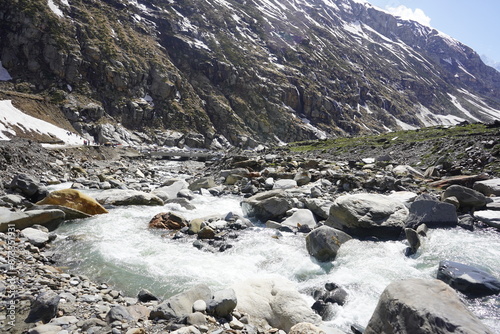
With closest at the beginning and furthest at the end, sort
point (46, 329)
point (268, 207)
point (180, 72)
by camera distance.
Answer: point (46, 329)
point (268, 207)
point (180, 72)

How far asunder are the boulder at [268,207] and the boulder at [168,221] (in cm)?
371

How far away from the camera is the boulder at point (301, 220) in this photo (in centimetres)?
1281

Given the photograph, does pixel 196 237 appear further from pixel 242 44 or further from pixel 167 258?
pixel 242 44

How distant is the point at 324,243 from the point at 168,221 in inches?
290

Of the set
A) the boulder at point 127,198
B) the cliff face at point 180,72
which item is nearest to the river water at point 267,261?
the boulder at point 127,198

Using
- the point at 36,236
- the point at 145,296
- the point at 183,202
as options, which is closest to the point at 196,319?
the point at 145,296

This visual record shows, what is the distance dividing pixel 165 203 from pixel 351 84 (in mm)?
201253

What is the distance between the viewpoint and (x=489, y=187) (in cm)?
1468

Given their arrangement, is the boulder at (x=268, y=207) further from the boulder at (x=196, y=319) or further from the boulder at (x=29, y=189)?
the boulder at (x=29, y=189)

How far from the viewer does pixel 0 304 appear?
5426 millimetres

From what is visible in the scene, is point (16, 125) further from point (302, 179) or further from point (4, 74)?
point (4, 74)

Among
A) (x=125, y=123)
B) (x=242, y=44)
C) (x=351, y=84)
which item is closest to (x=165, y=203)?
(x=125, y=123)

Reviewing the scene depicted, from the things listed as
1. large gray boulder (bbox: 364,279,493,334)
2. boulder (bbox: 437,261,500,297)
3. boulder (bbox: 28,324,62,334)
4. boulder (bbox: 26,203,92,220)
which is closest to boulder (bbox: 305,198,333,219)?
boulder (bbox: 437,261,500,297)

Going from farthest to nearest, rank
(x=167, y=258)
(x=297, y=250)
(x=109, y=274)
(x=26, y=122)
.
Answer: (x=26, y=122) → (x=297, y=250) → (x=167, y=258) → (x=109, y=274)
